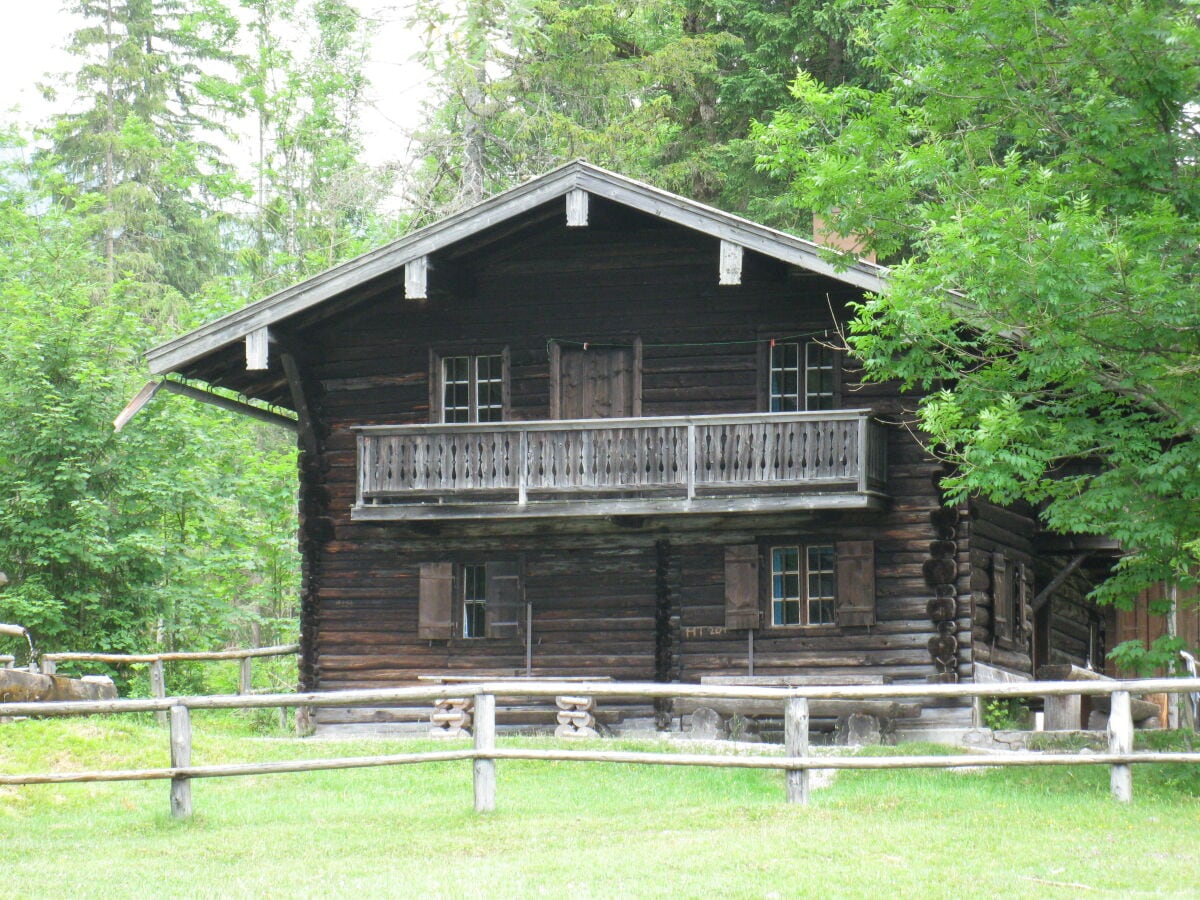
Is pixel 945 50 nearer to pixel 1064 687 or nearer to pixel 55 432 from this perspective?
pixel 1064 687

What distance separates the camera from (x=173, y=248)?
156 feet

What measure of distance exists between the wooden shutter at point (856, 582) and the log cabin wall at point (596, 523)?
22cm

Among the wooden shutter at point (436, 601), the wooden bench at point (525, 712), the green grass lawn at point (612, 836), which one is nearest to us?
the green grass lawn at point (612, 836)

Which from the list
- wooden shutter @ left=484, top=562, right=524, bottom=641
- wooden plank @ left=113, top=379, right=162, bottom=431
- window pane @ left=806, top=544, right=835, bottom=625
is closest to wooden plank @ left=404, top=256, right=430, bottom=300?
wooden shutter @ left=484, top=562, right=524, bottom=641

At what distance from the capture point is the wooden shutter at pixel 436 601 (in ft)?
78.4

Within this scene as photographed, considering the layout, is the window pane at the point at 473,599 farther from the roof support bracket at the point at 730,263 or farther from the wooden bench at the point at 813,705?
the roof support bracket at the point at 730,263

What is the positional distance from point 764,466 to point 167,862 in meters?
10.8

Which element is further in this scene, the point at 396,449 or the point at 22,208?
the point at 22,208

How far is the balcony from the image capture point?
21.8 metres

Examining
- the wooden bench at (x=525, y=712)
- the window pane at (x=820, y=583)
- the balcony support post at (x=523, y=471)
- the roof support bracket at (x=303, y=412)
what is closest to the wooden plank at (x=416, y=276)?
the balcony support post at (x=523, y=471)

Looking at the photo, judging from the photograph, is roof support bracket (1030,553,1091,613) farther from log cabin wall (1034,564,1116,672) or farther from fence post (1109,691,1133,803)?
fence post (1109,691,1133,803)

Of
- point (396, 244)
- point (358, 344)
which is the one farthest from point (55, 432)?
point (396, 244)

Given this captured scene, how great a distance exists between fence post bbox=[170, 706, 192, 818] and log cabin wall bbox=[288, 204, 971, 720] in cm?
910

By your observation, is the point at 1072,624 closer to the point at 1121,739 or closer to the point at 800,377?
the point at 800,377
